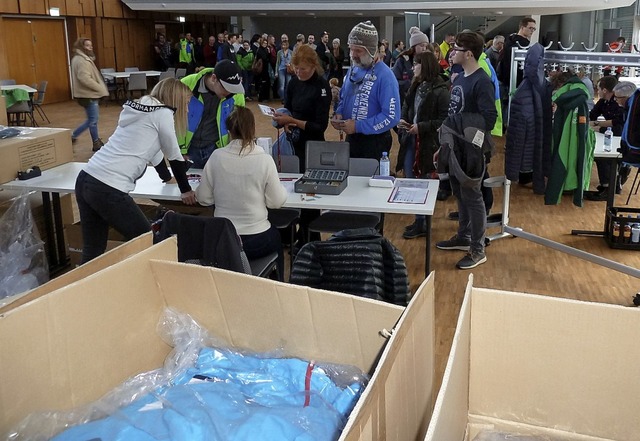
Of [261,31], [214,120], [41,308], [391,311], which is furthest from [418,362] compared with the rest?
[261,31]

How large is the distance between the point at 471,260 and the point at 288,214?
51.1 inches

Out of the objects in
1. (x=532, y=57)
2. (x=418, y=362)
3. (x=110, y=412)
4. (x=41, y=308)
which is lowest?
(x=110, y=412)

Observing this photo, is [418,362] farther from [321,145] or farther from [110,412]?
[321,145]

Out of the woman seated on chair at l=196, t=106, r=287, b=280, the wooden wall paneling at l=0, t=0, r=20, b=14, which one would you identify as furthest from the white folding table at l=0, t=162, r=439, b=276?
the wooden wall paneling at l=0, t=0, r=20, b=14

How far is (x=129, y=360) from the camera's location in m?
1.85

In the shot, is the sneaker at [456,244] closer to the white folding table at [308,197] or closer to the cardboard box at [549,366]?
the white folding table at [308,197]

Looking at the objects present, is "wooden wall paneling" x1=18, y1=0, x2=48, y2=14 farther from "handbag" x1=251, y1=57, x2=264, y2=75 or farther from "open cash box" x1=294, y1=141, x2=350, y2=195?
"open cash box" x1=294, y1=141, x2=350, y2=195

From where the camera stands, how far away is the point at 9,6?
12.7 metres

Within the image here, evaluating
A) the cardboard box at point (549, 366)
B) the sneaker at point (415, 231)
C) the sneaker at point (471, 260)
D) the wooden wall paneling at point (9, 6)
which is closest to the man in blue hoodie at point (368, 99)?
the sneaker at point (415, 231)

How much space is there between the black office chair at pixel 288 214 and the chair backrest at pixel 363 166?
16.3 inches

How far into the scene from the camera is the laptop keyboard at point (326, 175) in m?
3.84

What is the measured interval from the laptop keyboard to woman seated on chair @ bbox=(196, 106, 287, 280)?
58 cm

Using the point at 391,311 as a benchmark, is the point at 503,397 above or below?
below

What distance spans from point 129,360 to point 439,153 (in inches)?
113
